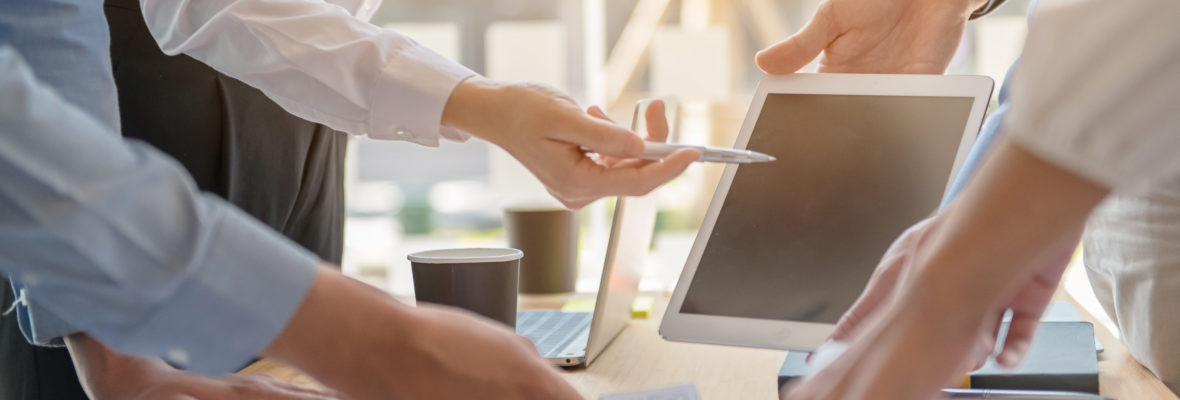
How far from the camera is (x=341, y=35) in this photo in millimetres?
1125

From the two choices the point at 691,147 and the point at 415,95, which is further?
the point at 415,95

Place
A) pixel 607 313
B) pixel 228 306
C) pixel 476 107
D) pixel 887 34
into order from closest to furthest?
1. pixel 228 306
2. pixel 476 107
3. pixel 607 313
4. pixel 887 34

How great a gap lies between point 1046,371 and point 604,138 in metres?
0.44

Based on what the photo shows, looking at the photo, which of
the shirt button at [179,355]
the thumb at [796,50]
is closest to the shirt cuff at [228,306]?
the shirt button at [179,355]

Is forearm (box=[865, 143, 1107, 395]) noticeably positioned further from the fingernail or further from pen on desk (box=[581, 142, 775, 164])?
pen on desk (box=[581, 142, 775, 164])

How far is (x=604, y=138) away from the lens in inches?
37.2

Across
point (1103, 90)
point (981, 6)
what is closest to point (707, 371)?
point (1103, 90)

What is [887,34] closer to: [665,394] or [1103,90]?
[665,394]

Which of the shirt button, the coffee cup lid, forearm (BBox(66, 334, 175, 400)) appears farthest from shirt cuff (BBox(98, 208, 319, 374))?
the coffee cup lid

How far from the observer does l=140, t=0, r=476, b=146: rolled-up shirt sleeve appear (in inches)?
43.3

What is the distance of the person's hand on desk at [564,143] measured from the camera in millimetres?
951

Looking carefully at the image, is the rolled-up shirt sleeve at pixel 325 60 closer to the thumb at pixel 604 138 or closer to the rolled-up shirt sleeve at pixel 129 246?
the thumb at pixel 604 138

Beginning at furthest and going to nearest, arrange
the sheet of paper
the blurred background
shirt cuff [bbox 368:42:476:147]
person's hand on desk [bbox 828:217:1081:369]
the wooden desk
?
the blurred background → shirt cuff [bbox 368:42:476:147] → the wooden desk → the sheet of paper → person's hand on desk [bbox 828:217:1081:369]

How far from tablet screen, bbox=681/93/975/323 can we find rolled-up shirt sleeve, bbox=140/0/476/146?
0.33m
